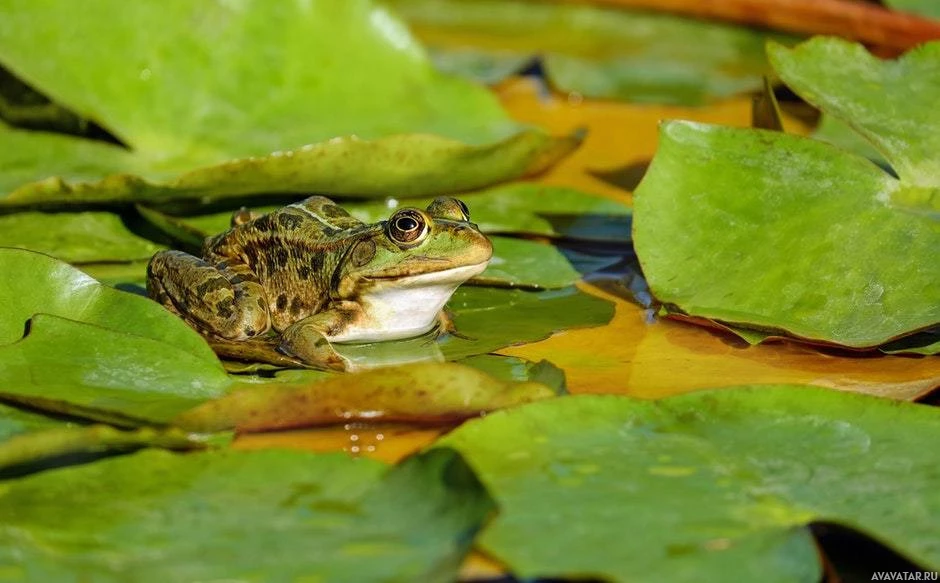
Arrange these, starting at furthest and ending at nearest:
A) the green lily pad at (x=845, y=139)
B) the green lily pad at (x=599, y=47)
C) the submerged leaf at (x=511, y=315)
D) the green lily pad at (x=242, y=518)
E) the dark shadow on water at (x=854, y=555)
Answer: the green lily pad at (x=599, y=47), the green lily pad at (x=845, y=139), the submerged leaf at (x=511, y=315), the dark shadow on water at (x=854, y=555), the green lily pad at (x=242, y=518)

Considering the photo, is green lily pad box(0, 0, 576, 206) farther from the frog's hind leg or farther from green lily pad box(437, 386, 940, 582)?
green lily pad box(437, 386, 940, 582)

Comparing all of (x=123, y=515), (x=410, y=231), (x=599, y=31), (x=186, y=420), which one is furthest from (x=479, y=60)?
(x=123, y=515)

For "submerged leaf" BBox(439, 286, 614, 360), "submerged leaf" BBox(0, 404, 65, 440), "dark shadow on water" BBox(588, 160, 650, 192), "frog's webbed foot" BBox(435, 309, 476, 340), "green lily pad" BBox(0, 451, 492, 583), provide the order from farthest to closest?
"dark shadow on water" BBox(588, 160, 650, 192) → "frog's webbed foot" BBox(435, 309, 476, 340) → "submerged leaf" BBox(439, 286, 614, 360) → "submerged leaf" BBox(0, 404, 65, 440) → "green lily pad" BBox(0, 451, 492, 583)

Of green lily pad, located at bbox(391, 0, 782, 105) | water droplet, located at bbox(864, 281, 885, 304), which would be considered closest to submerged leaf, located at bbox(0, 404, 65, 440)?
water droplet, located at bbox(864, 281, 885, 304)

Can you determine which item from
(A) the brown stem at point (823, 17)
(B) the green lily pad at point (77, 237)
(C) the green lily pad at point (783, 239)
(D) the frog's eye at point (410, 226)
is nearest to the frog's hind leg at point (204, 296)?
(B) the green lily pad at point (77, 237)

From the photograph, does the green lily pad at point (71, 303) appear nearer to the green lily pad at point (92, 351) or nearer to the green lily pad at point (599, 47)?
the green lily pad at point (92, 351)

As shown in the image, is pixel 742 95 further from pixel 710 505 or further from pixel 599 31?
pixel 710 505

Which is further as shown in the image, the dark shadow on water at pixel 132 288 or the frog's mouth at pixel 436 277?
the dark shadow on water at pixel 132 288

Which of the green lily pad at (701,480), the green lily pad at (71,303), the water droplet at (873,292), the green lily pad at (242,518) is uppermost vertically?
the green lily pad at (71,303)
